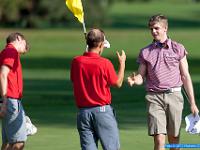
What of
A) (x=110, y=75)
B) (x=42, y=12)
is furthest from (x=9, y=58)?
(x=42, y=12)

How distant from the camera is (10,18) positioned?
80.4m

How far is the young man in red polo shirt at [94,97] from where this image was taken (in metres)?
11.7

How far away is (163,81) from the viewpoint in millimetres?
12719

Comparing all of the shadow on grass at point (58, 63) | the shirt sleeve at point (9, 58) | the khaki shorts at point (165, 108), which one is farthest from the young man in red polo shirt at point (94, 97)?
the shadow on grass at point (58, 63)

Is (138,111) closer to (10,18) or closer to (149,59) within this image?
(149,59)

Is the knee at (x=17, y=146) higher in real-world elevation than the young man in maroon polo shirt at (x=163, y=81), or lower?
lower

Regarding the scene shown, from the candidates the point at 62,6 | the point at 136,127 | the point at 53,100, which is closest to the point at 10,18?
the point at 62,6

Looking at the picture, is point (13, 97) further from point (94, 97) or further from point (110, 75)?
point (110, 75)

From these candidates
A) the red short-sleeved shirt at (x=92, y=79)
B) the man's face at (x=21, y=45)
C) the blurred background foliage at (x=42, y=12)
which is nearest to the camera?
the red short-sleeved shirt at (x=92, y=79)

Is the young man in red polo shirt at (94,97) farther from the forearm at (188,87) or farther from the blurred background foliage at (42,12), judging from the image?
the blurred background foliage at (42,12)

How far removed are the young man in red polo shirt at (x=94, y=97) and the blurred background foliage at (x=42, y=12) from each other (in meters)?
64.4

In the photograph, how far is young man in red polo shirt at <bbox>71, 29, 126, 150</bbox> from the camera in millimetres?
11664

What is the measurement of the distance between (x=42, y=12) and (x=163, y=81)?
68458mm

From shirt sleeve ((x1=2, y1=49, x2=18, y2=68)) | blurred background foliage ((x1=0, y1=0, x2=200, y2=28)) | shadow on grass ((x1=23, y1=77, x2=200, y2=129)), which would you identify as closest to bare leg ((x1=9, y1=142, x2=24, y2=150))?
shirt sleeve ((x1=2, y1=49, x2=18, y2=68))
